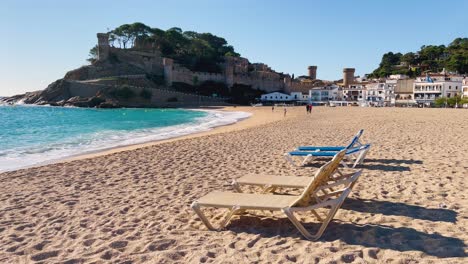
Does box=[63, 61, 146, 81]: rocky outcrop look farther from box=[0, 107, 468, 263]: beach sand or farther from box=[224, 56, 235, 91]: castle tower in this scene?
box=[0, 107, 468, 263]: beach sand

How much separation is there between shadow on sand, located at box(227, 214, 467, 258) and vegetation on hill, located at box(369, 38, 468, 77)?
320 ft

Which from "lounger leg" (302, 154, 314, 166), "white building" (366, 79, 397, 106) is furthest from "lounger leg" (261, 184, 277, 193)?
"white building" (366, 79, 397, 106)

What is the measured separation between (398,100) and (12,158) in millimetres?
66790

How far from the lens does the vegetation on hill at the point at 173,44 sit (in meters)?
84.6

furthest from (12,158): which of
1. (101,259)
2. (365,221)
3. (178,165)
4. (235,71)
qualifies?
(235,71)

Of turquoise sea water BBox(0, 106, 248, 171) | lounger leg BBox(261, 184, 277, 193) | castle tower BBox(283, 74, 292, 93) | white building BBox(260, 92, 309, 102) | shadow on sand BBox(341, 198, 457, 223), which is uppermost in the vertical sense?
castle tower BBox(283, 74, 292, 93)

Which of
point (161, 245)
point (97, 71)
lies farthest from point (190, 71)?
point (161, 245)

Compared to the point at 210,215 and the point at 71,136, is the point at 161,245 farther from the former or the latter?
the point at 71,136

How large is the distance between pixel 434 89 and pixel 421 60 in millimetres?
50390

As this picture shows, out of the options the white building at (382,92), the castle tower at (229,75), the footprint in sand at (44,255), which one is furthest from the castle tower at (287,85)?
the footprint in sand at (44,255)

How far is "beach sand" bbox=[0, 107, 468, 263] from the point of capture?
338 centimetres

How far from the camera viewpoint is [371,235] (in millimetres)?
3709

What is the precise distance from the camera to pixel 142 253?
345 centimetres

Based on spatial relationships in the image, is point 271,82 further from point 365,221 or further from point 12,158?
point 365,221
